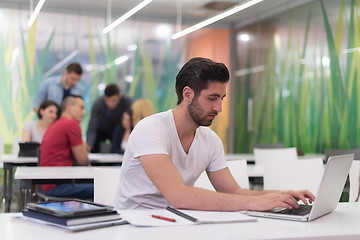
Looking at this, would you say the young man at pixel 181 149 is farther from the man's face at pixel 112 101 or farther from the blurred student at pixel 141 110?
the man's face at pixel 112 101

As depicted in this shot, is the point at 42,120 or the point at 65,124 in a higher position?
the point at 42,120

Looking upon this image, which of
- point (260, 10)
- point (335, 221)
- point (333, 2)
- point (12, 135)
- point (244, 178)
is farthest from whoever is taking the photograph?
point (260, 10)

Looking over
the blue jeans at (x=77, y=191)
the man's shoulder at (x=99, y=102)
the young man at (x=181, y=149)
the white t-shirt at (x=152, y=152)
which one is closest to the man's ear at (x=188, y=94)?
the young man at (x=181, y=149)

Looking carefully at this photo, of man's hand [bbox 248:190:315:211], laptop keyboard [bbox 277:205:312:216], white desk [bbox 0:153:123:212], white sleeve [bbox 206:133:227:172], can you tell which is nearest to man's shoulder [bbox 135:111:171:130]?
white sleeve [bbox 206:133:227:172]

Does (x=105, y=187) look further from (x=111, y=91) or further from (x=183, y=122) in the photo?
(x=111, y=91)

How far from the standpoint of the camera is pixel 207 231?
72.0 inches

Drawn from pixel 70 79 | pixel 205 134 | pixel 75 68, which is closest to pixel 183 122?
pixel 205 134

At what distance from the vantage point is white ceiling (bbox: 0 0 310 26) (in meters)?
9.36

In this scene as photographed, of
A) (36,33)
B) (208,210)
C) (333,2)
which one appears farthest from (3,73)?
(208,210)

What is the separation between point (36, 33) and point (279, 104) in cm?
432

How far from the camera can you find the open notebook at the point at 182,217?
1.92 meters

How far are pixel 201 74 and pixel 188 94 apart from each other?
117 mm

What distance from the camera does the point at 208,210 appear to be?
7.23ft

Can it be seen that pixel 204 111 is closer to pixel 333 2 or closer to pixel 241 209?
pixel 241 209
